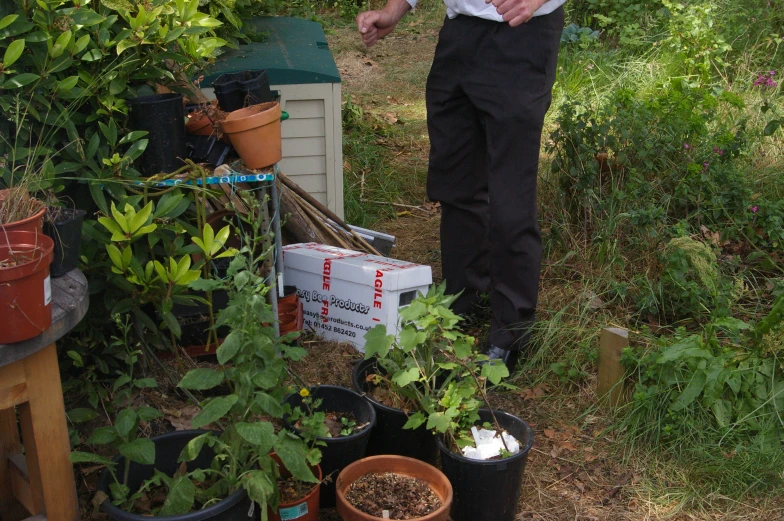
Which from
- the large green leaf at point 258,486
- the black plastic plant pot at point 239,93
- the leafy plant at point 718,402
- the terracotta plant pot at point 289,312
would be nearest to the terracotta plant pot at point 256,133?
the black plastic plant pot at point 239,93

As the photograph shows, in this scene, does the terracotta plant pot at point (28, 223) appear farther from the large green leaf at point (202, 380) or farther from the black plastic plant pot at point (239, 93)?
the black plastic plant pot at point (239, 93)

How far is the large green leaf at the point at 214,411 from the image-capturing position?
216cm

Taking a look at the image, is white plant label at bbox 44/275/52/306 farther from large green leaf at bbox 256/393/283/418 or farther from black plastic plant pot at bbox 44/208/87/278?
large green leaf at bbox 256/393/283/418

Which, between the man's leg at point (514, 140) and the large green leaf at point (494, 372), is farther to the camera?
the man's leg at point (514, 140)

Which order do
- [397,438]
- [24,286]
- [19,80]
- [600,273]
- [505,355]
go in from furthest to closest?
[600,273]
[505,355]
[397,438]
[19,80]
[24,286]

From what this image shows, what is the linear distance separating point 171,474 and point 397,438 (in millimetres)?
760

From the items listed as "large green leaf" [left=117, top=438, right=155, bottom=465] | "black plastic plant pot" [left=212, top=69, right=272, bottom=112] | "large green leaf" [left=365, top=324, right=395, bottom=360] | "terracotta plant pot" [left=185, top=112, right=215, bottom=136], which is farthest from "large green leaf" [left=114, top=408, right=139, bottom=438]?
"black plastic plant pot" [left=212, top=69, right=272, bottom=112]

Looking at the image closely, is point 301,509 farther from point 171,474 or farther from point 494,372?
point 494,372

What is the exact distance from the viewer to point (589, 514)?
108 inches

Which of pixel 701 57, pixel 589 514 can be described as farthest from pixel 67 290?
pixel 701 57

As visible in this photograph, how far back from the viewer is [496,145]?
3215 mm

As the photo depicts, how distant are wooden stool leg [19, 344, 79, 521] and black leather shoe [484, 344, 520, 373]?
173 cm

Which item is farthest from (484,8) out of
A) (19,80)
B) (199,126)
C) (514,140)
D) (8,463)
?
(8,463)

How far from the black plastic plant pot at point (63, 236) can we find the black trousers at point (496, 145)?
5.33 feet
